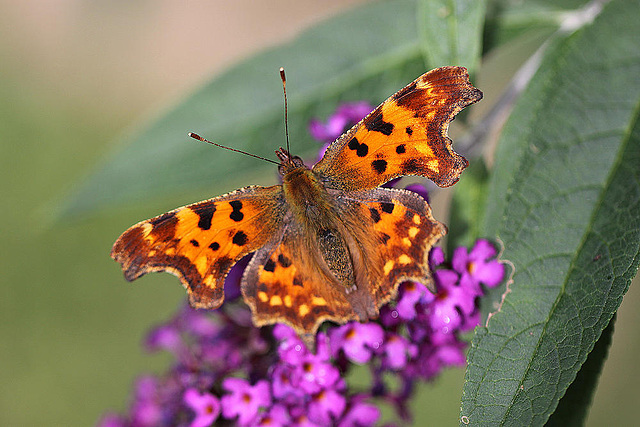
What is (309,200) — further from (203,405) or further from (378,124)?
(203,405)

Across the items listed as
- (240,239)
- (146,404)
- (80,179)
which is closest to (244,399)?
(240,239)

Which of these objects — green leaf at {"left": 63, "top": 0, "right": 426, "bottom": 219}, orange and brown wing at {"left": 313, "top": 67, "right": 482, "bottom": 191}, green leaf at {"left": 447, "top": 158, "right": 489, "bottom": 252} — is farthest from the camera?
green leaf at {"left": 63, "top": 0, "right": 426, "bottom": 219}

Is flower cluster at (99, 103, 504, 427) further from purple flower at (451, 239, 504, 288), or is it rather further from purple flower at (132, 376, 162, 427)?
purple flower at (132, 376, 162, 427)

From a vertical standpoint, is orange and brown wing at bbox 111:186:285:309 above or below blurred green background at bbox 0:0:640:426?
below

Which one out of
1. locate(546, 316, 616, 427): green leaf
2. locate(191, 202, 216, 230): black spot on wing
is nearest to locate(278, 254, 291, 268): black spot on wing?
locate(191, 202, 216, 230): black spot on wing

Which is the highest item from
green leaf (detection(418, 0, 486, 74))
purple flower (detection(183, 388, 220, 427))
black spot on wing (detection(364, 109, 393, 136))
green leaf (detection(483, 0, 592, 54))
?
green leaf (detection(483, 0, 592, 54))

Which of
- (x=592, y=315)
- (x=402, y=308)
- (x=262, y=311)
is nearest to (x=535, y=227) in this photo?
(x=592, y=315)

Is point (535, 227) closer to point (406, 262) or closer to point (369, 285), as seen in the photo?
point (406, 262)
